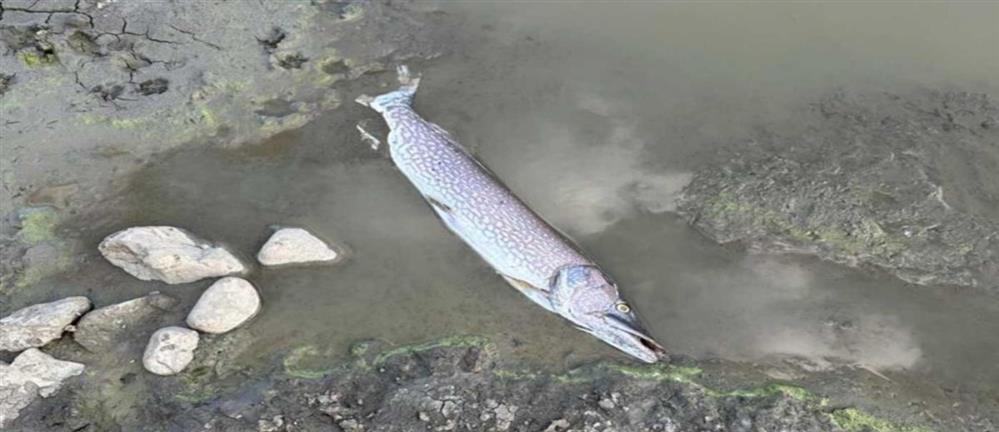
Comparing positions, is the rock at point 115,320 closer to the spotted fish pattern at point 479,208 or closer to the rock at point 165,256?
the rock at point 165,256

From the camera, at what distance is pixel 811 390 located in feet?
13.7

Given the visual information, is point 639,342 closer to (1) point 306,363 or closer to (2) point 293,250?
(1) point 306,363

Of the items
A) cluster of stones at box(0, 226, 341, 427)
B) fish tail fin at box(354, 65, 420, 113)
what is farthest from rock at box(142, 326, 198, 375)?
fish tail fin at box(354, 65, 420, 113)

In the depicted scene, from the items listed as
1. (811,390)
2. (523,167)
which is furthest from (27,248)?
(811,390)

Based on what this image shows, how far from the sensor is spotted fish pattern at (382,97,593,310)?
4.73 m

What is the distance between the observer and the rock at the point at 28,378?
4.13 metres

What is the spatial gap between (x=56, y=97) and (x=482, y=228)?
135 inches

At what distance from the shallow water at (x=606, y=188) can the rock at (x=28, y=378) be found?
499 mm

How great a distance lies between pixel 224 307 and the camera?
4.50 metres

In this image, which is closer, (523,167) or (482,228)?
(482,228)

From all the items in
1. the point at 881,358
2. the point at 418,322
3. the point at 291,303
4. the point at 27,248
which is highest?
the point at 881,358

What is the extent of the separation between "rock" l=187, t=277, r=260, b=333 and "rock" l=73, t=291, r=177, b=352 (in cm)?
23

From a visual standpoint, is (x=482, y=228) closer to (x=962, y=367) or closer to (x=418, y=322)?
(x=418, y=322)

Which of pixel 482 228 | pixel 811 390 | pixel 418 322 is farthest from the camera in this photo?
pixel 482 228
